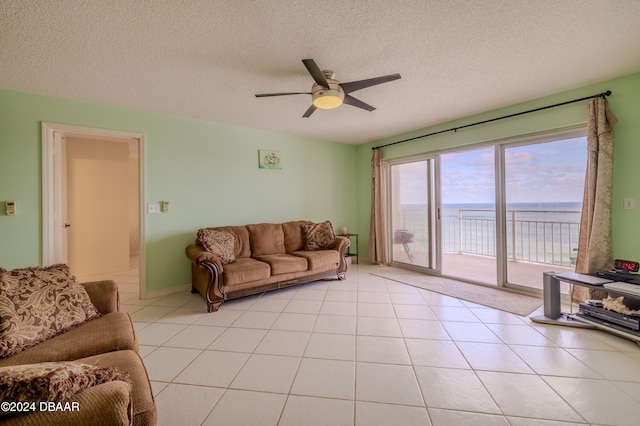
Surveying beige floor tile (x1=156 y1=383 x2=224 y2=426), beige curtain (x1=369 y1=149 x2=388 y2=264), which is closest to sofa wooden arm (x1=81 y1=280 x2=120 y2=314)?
beige floor tile (x1=156 y1=383 x2=224 y2=426)

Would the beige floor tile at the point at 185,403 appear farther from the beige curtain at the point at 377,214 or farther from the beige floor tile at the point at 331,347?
the beige curtain at the point at 377,214

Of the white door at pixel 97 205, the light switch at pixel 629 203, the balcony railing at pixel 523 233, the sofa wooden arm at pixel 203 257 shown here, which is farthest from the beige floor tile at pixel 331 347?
the white door at pixel 97 205

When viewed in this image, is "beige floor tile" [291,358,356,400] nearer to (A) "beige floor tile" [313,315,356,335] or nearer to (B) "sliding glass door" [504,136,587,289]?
(A) "beige floor tile" [313,315,356,335]

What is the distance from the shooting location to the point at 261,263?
3.25 m

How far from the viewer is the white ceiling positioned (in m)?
1.64

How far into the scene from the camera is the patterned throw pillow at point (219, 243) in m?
3.19

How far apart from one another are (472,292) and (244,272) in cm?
298

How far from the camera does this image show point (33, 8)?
1580 mm

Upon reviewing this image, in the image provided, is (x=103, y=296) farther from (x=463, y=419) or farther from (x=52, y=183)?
(x=463, y=419)

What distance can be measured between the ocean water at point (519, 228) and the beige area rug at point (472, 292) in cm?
68

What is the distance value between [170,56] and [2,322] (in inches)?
82.4

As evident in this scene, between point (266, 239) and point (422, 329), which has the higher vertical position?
point (266, 239)

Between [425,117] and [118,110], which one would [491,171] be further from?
[118,110]

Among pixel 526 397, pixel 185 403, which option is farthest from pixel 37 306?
pixel 526 397
